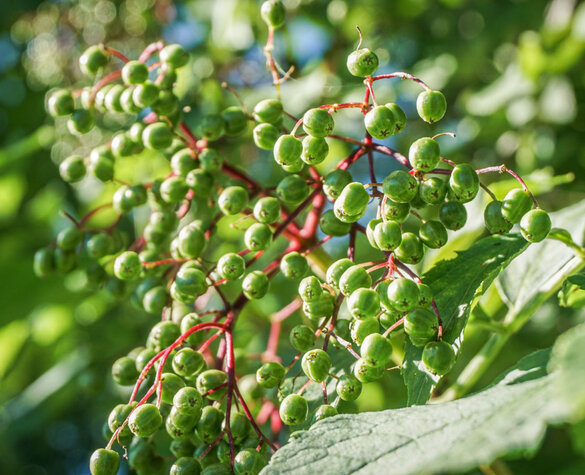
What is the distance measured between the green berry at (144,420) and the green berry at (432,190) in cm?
85

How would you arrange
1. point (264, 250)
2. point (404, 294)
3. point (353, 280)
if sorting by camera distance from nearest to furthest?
point (404, 294) < point (353, 280) < point (264, 250)

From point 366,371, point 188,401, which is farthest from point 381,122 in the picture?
point 188,401

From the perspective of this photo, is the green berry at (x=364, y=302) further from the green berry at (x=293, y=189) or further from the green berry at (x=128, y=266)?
the green berry at (x=128, y=266)

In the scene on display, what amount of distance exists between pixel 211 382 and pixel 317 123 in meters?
0.72

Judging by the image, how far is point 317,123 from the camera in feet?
5.23

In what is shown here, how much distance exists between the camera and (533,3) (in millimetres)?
4184

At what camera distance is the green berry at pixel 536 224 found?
1513 mm

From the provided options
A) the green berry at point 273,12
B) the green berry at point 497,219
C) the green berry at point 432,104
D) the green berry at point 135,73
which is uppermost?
the green berry at point 135,73

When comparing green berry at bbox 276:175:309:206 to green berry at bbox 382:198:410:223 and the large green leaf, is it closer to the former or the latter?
green berry at bbox 382:198:410:223

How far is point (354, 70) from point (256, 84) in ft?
8.62

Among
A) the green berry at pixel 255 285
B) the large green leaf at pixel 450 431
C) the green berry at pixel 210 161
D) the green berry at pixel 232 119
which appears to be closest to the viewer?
the large green leaf at pixel 450 431

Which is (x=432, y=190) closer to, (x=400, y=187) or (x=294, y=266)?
(x=400, y=187)

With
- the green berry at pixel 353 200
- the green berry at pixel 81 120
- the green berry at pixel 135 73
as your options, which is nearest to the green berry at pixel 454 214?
the green berry at pixel 353 200

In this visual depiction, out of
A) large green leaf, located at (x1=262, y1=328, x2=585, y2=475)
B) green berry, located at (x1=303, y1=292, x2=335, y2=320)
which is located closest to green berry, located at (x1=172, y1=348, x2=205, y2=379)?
green berry, located at (x1=303, y1=292, x2=335, y2=320)
